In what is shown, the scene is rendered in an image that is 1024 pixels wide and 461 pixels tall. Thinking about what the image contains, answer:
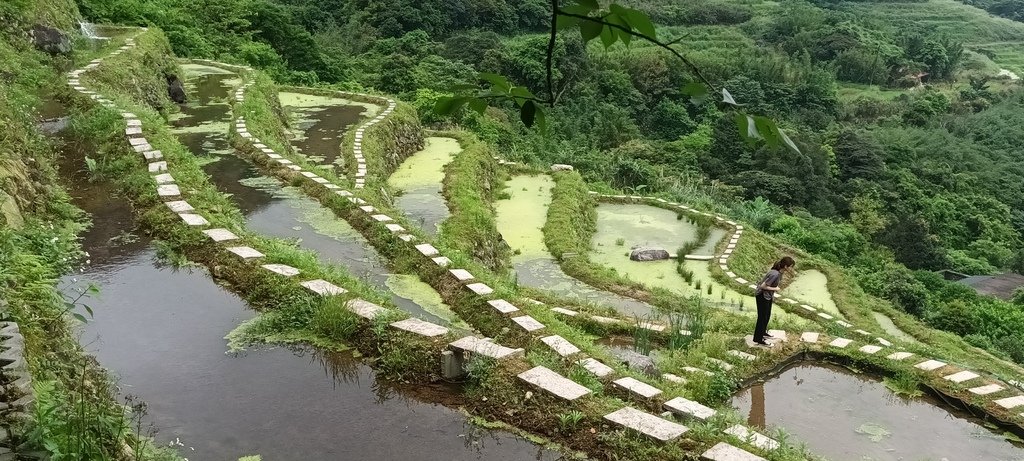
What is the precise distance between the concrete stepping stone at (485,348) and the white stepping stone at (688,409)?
3.66 feet

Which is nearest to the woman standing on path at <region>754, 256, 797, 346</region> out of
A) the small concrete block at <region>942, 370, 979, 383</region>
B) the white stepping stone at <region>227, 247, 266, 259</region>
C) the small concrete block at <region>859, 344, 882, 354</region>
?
the small concrete block at <region>859, 344, 882, 354</region>

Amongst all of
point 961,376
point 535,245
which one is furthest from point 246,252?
point 535,245

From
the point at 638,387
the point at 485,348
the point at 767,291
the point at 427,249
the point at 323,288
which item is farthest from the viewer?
the point at 427,249

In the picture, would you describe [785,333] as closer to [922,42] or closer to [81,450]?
[81,450]

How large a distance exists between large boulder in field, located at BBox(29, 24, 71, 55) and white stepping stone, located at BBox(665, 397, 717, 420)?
12394 millimetres

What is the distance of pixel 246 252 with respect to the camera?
674 centimetres

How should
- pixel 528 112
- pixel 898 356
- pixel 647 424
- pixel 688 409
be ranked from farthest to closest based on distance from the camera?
pixel 898 356 < pixel 688 409 < pixel 647 424 < pixel 528 112

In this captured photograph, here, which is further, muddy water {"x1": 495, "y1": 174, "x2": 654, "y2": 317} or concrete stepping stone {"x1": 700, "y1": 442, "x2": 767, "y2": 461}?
muddy water {"x1": 495, "y1": 174, "x2": 654, "y2": 317}

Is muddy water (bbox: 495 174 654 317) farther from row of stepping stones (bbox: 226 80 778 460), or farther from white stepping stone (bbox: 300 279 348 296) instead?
white stepping stone (bbox: 300 279 348 296)

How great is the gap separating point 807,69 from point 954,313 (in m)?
33.9

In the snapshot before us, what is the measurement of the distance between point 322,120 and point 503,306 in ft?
37.5

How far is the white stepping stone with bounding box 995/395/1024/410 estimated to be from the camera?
6475 mm

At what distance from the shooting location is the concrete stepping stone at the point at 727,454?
4234 millimetres

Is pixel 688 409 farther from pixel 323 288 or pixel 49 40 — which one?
pixel 49 40
